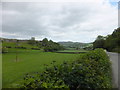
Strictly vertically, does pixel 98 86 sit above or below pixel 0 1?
below

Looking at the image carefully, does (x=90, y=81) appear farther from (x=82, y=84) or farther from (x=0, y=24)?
(x=0, y=24)

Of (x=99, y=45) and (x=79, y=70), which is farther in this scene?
(x=99, y=45)

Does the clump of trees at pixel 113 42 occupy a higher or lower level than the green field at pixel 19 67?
higher

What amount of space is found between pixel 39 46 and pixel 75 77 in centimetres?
3456

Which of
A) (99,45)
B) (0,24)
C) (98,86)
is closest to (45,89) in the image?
(98,86)

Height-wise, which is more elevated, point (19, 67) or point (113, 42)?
point (113, 42)

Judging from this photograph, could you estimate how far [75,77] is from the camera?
6.08 feet

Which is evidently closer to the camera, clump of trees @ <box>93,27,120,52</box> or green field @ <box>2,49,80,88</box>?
green field @ <box>2,49,80,88</box>

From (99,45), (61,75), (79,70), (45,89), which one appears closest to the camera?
(45,89)

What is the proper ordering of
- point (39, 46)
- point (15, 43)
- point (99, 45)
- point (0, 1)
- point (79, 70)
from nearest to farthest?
point (79, 70) → point (0, 1) → point (15, 43) → point (39, 46) → point (99, 45)

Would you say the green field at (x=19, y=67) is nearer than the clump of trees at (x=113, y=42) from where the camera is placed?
Yes

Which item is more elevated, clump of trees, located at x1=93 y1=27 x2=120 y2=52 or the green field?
→ clump of trees, located at x1=93 y1=27 x2=120 y2=52

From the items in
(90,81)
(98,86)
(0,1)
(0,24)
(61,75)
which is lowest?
(98,86)

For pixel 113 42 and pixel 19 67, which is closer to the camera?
pixel 19 67
